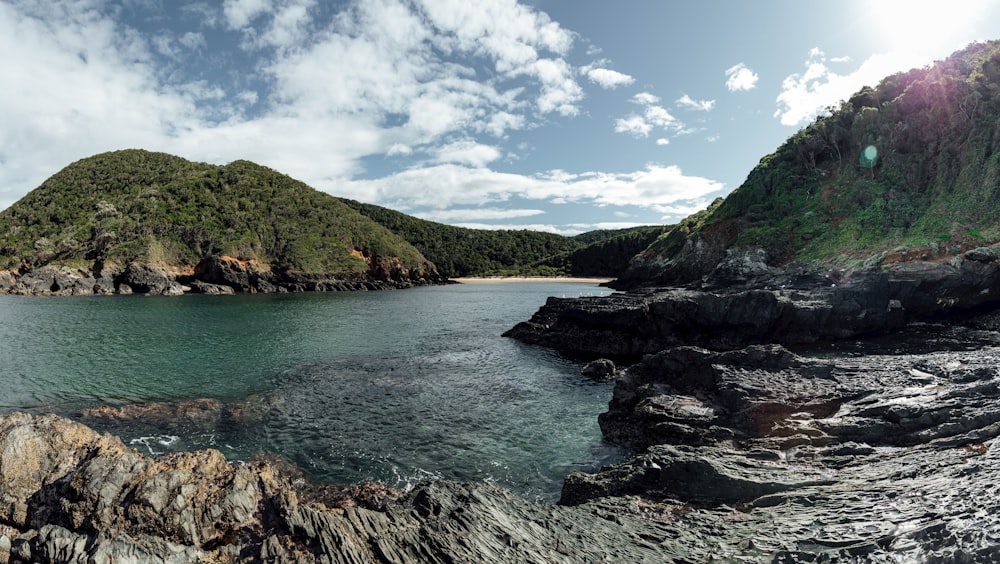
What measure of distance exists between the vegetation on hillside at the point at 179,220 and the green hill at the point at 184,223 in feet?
0.98

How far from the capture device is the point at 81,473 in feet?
29.9

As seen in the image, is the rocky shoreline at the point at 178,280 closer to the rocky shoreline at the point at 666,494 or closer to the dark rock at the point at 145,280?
the dark rock at the point at 145,280

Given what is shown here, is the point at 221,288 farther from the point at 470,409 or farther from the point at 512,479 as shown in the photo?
the point at 512,479

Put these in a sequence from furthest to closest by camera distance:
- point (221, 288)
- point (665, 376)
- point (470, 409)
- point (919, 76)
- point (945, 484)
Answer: point (221, 288), point (919, 76), point (470, 409), point (665, 376), point (945, 484)

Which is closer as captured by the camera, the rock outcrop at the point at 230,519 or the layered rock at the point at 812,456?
the rock outcrop at the point at 230,519

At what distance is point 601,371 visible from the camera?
97.0 feet

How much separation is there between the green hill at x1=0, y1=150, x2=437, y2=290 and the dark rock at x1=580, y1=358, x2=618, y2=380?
104 metres

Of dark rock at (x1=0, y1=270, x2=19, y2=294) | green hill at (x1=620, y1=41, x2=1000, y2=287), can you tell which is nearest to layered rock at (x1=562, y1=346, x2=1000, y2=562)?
green hill at (x1=620, y1=41, x2=1000, y2=287)

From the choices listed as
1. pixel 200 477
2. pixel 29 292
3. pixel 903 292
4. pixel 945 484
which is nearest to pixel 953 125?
pixel 903 292

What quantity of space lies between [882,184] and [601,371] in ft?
189

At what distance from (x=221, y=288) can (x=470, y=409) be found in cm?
10233

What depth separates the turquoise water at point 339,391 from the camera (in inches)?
695

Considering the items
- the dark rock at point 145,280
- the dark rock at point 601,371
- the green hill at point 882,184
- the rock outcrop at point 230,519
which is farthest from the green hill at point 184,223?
the rock outcrop at point 230,519

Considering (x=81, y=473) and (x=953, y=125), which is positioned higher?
(x=953, y=125)
